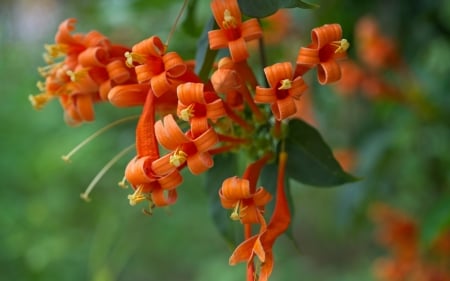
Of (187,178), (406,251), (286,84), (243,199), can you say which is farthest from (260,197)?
(187,178)

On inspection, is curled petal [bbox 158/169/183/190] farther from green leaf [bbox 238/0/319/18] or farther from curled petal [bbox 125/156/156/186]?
green leaf [bbox 238/0/319/18]

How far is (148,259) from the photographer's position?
10.6ft

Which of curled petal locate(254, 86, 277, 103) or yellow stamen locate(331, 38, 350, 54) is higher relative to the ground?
yellow stamen locate(331, 38, 350, 54)

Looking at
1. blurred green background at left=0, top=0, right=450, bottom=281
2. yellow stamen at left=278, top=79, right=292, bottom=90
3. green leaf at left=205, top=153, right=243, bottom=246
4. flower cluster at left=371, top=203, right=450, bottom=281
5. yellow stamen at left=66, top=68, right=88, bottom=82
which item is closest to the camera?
yellow stamen at left=278, top=79, right=292, bottom=90

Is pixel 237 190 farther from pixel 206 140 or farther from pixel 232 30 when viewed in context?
pixel 232 30

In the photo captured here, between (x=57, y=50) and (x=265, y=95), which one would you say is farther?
(x=57, y=50)

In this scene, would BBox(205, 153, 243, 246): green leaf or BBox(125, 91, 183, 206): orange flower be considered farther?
BBox(205, 153, 243, 246): green leaf

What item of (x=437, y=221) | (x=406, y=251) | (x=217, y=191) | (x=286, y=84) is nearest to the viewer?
(x=286, y=84)

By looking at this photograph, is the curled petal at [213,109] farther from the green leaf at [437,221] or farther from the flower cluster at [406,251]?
the flower cluster at [406,251]

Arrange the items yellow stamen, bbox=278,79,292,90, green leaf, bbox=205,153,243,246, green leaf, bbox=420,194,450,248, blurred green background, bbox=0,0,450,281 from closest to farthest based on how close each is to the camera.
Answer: yellow stamen, bbox=278,79,292,90, green leaf, bbox=205,153,243,246, green leaf, bbox=420,194,450,248, blurred green background, bbox=0,0,450,281

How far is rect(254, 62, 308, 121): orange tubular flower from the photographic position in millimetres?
736

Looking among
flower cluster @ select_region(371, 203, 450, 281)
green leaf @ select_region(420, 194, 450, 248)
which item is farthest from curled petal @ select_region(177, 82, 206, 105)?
flower cluster @ select_region(371, 203, 450, 281)

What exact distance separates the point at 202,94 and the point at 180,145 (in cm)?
5

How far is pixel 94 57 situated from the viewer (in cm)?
82
